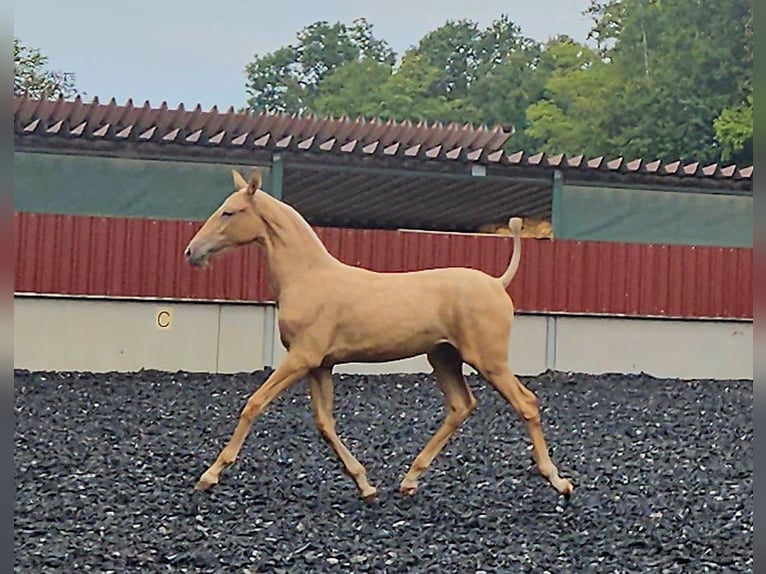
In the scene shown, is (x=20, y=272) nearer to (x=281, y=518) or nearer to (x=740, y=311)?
(x=281, y=518)

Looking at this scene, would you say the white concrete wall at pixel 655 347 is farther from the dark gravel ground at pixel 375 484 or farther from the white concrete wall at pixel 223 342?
the dark gravel ground at pixel 375 484

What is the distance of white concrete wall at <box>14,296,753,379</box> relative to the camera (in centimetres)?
1241

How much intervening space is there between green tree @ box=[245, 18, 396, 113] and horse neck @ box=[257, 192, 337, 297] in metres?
66.0

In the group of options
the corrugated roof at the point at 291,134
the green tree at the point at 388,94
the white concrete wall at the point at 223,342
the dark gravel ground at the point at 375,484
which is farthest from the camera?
the green tree at the point at 388,94

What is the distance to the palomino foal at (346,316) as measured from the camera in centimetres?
607

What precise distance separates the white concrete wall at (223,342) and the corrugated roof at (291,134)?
2430 millimetres

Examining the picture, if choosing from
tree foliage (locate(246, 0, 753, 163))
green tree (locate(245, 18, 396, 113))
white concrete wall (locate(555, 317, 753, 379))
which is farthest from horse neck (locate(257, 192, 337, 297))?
green tree (locate(245, 18, 396, 113))

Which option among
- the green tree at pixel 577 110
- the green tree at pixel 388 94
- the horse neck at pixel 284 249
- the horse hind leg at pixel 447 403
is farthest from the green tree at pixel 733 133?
the horse neck at pixel 284 249

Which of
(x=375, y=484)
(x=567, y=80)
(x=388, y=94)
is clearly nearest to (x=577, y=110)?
(x=567, y=80)

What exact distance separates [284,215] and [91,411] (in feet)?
14.0

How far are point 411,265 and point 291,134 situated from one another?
4290mm

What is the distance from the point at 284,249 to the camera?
6211mm

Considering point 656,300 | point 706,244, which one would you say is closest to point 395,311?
point 656,300

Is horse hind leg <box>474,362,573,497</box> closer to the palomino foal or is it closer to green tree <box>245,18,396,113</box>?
the palomino foal
